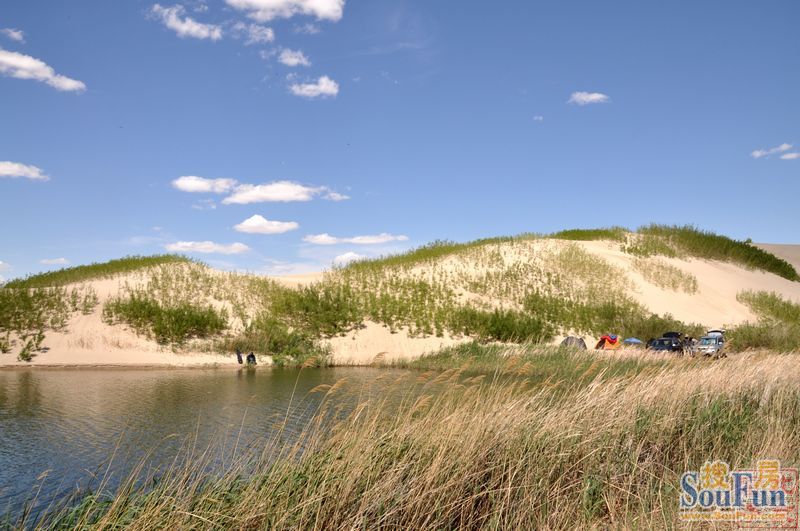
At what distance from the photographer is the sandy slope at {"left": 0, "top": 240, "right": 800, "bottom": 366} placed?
80.9 ft

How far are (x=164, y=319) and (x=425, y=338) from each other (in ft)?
42.1

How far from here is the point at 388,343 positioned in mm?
29281

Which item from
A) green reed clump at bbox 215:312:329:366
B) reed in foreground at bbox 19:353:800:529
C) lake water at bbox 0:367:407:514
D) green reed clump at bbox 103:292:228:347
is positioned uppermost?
green reed clump at bbox 103:292:228:347

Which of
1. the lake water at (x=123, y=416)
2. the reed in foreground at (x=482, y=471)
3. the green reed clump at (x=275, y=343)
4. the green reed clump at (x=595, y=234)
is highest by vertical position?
the green reed clump at (x=595, y=234)

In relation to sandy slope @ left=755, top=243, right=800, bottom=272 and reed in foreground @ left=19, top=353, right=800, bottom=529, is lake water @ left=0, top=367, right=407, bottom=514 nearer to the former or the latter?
reed in foreground @ left=19, top=353, right=800, bottom=529

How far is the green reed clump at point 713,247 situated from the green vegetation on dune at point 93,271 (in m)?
39.9

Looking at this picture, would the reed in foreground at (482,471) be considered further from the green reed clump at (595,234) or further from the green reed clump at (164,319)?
the green reed clump at (595,234)

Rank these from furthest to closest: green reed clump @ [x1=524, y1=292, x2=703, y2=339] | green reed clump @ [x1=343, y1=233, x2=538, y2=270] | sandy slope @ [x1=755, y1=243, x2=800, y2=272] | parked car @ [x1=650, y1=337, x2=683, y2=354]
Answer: sandy slope @ [x1=755, y1=243, x2=800, y2=272] < green reed clump @ [x1=343, y1=233, x2=538, y2=270] < green reed clump @ [x1=524, y1=292, x2=703, y2=339] < parked car @ [x1=650, y1=337, x2=683, y2=354]

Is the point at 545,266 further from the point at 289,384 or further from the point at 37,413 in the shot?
the point at 37,413

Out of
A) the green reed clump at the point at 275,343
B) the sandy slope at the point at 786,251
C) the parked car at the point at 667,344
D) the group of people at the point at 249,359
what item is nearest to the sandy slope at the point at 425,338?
the group of people at the point at 249,359

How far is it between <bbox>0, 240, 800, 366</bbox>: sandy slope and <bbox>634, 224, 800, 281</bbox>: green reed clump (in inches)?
59.8

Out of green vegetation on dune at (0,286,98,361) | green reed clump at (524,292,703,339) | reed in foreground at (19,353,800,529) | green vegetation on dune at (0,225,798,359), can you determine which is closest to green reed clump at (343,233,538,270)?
A: green vegetation on dune at (0,225,798,359)

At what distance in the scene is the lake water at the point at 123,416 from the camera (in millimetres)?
8523

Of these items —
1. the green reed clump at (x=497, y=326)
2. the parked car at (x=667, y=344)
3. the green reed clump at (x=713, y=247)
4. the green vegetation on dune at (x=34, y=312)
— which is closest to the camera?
the parked car at (x=667, y=344)
